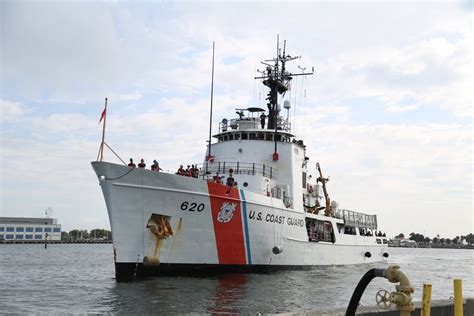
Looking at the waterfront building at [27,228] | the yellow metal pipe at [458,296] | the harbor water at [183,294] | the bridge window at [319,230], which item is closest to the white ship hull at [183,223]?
the harbor water at [183,294]

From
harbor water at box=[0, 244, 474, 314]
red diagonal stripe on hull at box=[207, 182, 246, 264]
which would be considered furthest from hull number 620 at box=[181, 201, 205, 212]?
harbor water at box=[0, 244, 474, 314]

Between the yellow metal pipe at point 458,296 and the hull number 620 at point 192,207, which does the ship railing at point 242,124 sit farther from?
the yellow metal pipe at point 458,296

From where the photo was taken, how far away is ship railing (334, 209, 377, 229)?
92.7 feet

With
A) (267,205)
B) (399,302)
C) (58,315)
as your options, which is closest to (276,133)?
(267,205)

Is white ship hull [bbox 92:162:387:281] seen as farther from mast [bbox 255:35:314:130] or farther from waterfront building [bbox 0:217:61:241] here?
waterfront building [bbox 0:217:61:241]

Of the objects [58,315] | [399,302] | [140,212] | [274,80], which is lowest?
[58,315]

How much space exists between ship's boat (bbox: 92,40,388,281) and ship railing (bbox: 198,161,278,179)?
5cm

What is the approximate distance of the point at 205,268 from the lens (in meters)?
17.2

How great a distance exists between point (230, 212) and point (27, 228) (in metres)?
90.4

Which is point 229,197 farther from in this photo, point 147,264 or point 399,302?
point 399,302

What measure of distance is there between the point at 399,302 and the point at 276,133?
18183mm

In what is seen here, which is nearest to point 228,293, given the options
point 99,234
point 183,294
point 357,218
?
point 183,294

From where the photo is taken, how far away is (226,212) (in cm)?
1750

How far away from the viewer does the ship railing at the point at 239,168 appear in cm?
2175
